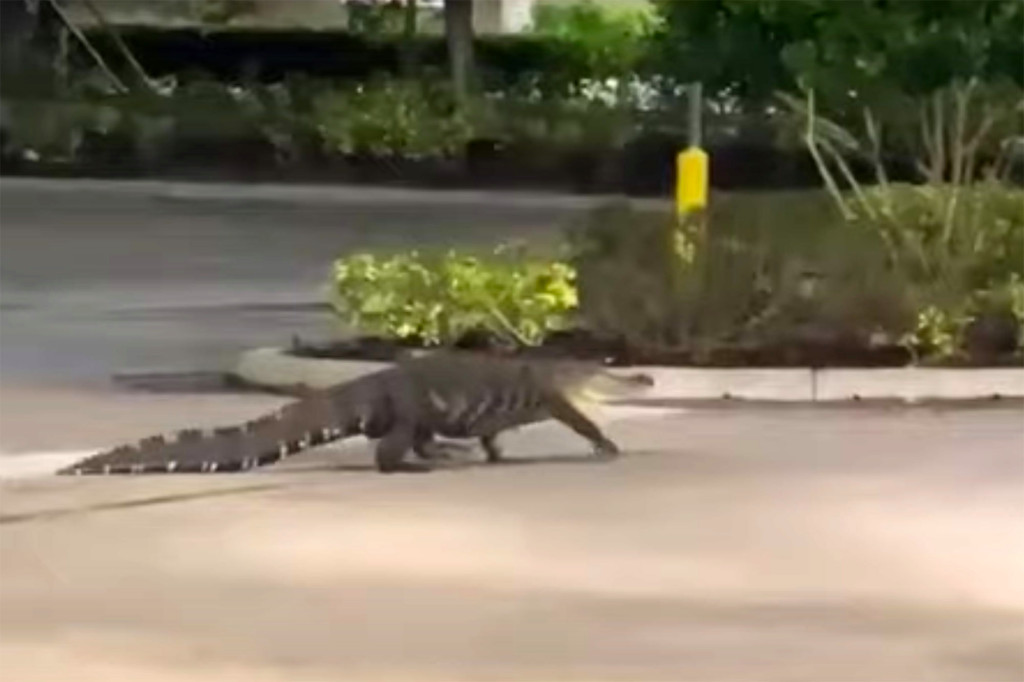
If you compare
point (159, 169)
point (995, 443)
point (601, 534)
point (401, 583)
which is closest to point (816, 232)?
point (995, 443)

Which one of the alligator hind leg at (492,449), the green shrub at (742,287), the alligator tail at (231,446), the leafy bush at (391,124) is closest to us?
the alligator tail at (231,446)

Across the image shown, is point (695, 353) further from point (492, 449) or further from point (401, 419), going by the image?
point (401, 419)

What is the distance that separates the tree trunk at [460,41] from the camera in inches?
1342

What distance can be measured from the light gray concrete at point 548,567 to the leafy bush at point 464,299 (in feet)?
6.63

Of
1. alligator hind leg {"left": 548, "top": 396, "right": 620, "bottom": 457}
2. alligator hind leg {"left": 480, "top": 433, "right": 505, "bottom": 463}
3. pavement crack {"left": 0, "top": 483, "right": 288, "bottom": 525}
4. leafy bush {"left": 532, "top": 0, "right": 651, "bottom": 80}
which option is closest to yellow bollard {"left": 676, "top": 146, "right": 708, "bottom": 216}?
alligator hind leg {"left": 548, "top": 396, "right": 620, "bottom": 457}

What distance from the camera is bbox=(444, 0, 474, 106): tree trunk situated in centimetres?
3409

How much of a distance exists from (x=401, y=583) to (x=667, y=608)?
0.95 m

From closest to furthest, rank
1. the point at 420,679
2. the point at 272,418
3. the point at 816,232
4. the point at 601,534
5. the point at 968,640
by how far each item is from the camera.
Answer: the point at 420,679
the point at 968,640
the point at 601,534
the point at 272,418
the point at 816,232

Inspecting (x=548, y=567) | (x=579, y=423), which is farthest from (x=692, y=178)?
(x=548, y=567)

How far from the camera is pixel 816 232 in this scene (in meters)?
15.8

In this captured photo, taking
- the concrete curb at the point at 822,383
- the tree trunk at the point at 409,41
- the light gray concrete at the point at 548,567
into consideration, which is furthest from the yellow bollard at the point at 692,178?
the tree trunk at the point at 409,41

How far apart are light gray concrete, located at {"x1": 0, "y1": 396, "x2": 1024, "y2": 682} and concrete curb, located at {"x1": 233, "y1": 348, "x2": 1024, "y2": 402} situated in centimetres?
107

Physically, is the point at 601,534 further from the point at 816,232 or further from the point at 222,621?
the point at 816,232

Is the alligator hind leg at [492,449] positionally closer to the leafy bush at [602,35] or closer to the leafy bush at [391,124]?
the leafy bush at [391,124]
